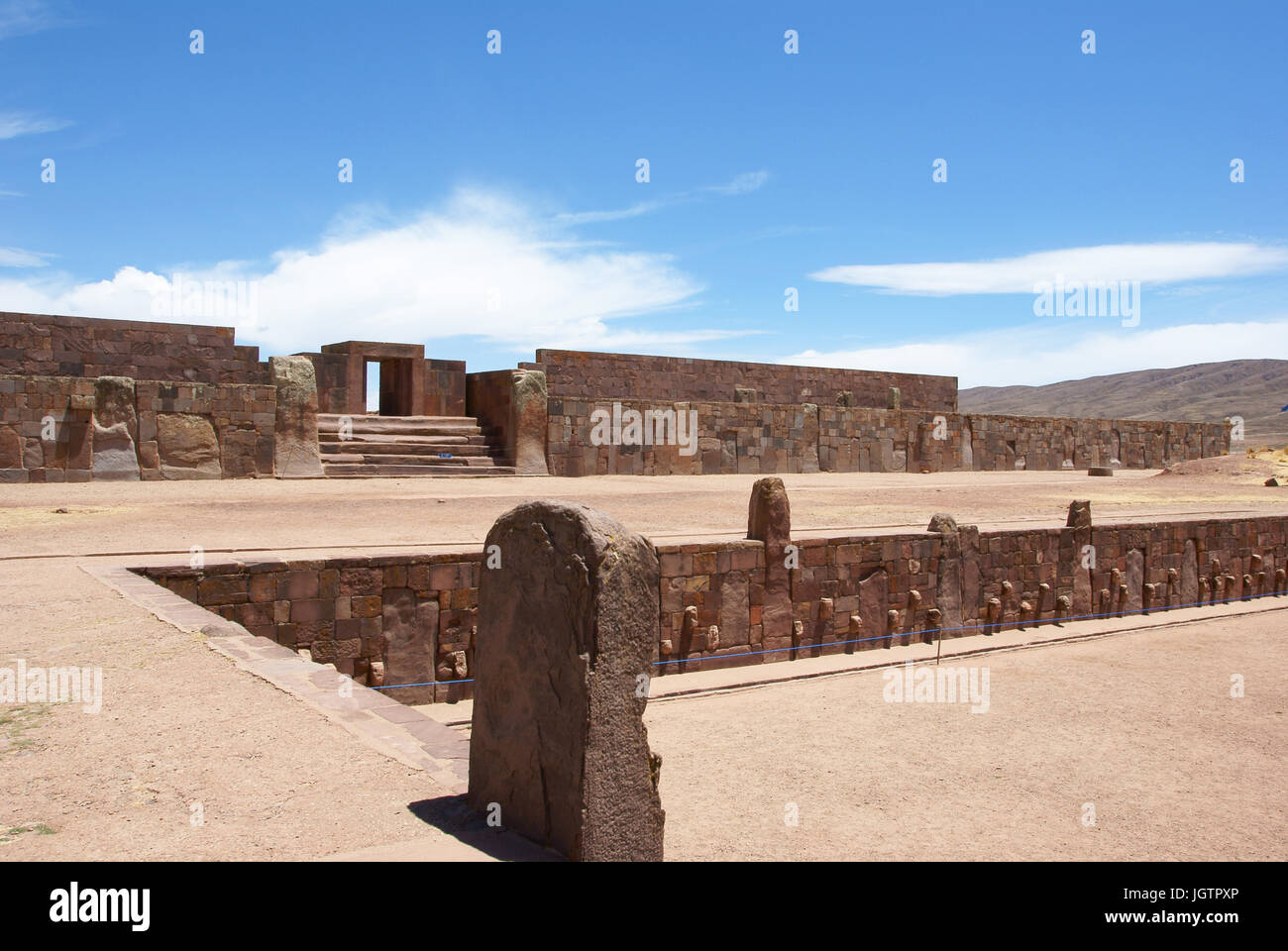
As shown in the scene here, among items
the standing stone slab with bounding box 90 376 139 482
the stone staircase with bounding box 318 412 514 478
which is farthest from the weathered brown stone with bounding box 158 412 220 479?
the stone staircase with bounding box 318 412 514 478

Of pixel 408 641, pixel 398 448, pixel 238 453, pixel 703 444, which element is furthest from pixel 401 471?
pixel 408 641

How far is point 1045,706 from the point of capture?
9.59m

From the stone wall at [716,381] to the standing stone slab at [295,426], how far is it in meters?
5.90

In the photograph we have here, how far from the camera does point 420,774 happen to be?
13.8 feet

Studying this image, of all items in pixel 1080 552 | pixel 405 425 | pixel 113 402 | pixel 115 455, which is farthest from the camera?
pixel 405 425

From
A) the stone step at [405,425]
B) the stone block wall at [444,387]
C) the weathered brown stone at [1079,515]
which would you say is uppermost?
the stone block wall at [444,387]

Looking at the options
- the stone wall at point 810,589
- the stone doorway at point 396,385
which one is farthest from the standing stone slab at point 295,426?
the stone wall at point 810,589

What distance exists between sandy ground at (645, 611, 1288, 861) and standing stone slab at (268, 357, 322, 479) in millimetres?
8404

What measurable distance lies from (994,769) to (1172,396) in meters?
112

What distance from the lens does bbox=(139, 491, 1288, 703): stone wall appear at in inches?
330

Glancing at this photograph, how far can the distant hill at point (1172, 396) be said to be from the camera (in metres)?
91.4

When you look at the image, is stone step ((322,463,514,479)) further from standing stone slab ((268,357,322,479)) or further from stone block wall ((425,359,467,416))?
stone block wall ((425,359,467,416))

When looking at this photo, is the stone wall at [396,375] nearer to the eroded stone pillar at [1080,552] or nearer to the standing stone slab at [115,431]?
the standing stone slab at [115,431]

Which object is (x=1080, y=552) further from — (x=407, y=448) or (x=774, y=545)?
(x=407, y=448)
